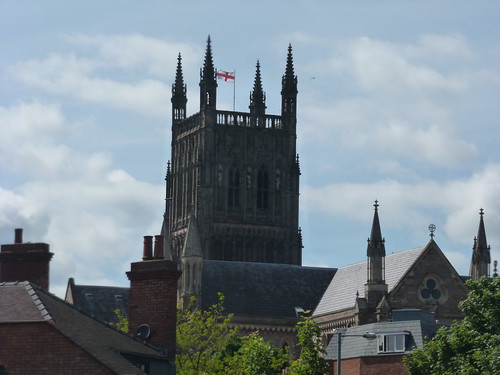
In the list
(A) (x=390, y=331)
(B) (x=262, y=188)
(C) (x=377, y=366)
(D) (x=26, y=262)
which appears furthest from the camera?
(B) (x=262, y=188)

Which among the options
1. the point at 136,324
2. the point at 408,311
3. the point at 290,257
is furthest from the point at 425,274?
the point at 136,324

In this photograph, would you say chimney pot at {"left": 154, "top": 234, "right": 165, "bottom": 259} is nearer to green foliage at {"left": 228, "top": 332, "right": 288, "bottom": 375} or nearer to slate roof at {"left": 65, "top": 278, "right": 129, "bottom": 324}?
green foliage at {"left": 228, "top": 332, "right": 288, "bottom": 375}

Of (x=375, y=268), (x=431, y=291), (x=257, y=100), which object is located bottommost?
(x=431, y=291)

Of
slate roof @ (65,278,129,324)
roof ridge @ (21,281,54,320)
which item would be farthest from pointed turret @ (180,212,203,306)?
roof ridge @ (21,281,54,320)

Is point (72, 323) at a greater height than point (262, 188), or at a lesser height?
lesser

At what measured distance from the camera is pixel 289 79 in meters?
158

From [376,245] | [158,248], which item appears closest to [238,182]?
[376,245]

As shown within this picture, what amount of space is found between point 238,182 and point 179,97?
12.3m

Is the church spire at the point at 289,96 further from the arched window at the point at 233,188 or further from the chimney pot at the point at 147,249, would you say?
the chimney pot at the point at 147,249

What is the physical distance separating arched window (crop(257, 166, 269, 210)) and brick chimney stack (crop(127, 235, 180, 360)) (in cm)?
10311

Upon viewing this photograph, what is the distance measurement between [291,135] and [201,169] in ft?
30.3

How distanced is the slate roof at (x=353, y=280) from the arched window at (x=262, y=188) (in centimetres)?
2162

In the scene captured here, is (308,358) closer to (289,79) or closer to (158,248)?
(158,248)

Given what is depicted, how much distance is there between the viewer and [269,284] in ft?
422
